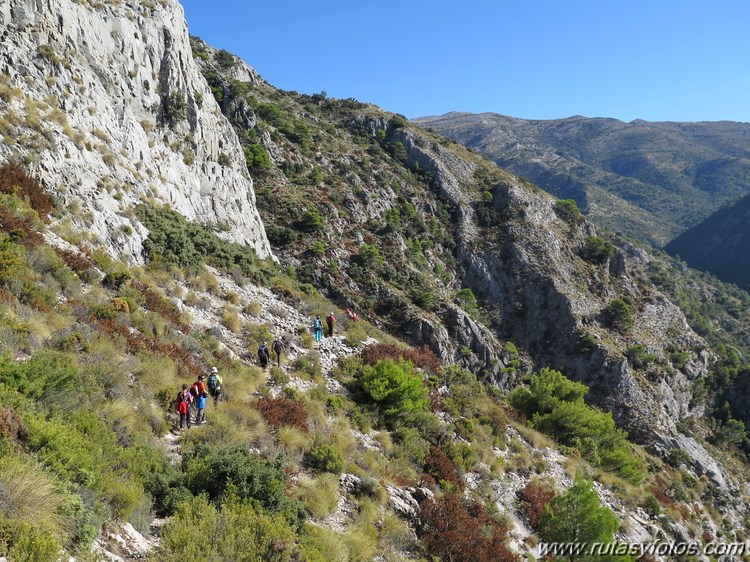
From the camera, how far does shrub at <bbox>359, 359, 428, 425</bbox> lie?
14508 millimetres

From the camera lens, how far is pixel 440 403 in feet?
56.8

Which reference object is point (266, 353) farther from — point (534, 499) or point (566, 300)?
point (566, 300)

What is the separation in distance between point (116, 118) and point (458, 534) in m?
22.8

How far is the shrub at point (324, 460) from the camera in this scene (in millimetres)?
10117

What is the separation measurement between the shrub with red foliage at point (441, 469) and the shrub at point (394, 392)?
67.3 inches

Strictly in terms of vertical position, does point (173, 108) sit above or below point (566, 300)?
above

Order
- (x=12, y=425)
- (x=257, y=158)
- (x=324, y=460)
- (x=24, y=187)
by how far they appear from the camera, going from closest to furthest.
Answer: (x=12, y=425) → (x=324, y=460) → (x=24, y=187) → (x=257, y=158)

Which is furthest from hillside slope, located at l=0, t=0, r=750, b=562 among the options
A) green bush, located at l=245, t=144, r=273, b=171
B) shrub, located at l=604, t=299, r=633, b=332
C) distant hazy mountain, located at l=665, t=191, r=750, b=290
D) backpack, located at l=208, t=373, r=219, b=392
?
distant hazy mountain, located at l=665, t=191, r=750, b=290

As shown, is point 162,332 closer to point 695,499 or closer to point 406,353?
point 406,353

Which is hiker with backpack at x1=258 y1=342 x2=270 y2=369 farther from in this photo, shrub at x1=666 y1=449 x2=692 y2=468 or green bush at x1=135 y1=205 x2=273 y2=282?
shrub at x1=666 y1=449 x2=692 y2=468

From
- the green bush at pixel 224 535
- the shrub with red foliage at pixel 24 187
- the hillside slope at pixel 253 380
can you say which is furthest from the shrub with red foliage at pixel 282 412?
the shrub with red foliage at pixel 24 187

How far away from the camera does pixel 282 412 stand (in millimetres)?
11484

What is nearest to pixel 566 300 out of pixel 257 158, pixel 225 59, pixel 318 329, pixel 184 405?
pixel 257 158

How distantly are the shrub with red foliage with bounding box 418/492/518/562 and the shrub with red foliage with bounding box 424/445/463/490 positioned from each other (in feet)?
3.58
